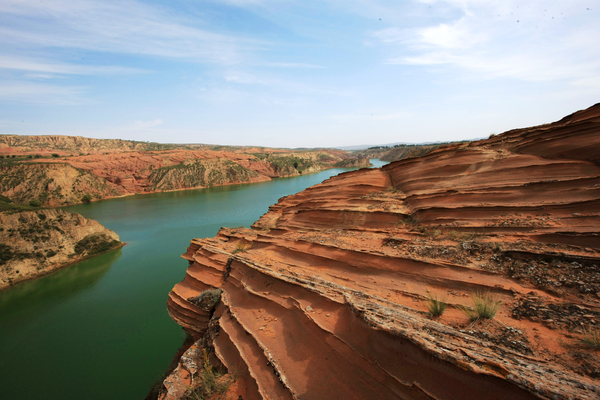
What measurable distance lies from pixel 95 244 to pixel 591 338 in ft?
125

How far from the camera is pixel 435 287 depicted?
612cm

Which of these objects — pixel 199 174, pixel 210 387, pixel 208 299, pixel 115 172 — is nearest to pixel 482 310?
pixel 210 387

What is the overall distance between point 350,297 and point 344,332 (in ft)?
3.04

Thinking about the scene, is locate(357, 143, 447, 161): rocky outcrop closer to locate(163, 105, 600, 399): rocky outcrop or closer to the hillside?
locate(163, 105, 600, 399): rocky outcrop

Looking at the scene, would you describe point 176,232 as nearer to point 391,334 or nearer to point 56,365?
point 56,365

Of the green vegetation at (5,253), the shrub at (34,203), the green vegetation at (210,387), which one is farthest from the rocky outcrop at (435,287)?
the shrub at (34,203)

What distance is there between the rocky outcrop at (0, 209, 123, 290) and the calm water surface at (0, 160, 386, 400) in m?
1.31

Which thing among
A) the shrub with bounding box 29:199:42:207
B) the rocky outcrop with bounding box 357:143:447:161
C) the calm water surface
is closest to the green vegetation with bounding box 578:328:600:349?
the rocky outcrop with bounding box 357:143:447:161

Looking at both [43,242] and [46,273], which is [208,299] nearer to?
[46,273]

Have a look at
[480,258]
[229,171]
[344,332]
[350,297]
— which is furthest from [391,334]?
[229,171]

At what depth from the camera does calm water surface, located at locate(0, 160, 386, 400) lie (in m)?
12.3

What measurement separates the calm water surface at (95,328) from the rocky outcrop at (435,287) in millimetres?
5234

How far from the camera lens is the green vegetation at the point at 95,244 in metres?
29.2

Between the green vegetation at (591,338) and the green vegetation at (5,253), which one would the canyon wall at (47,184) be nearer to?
the green vegetation at (5,253)
